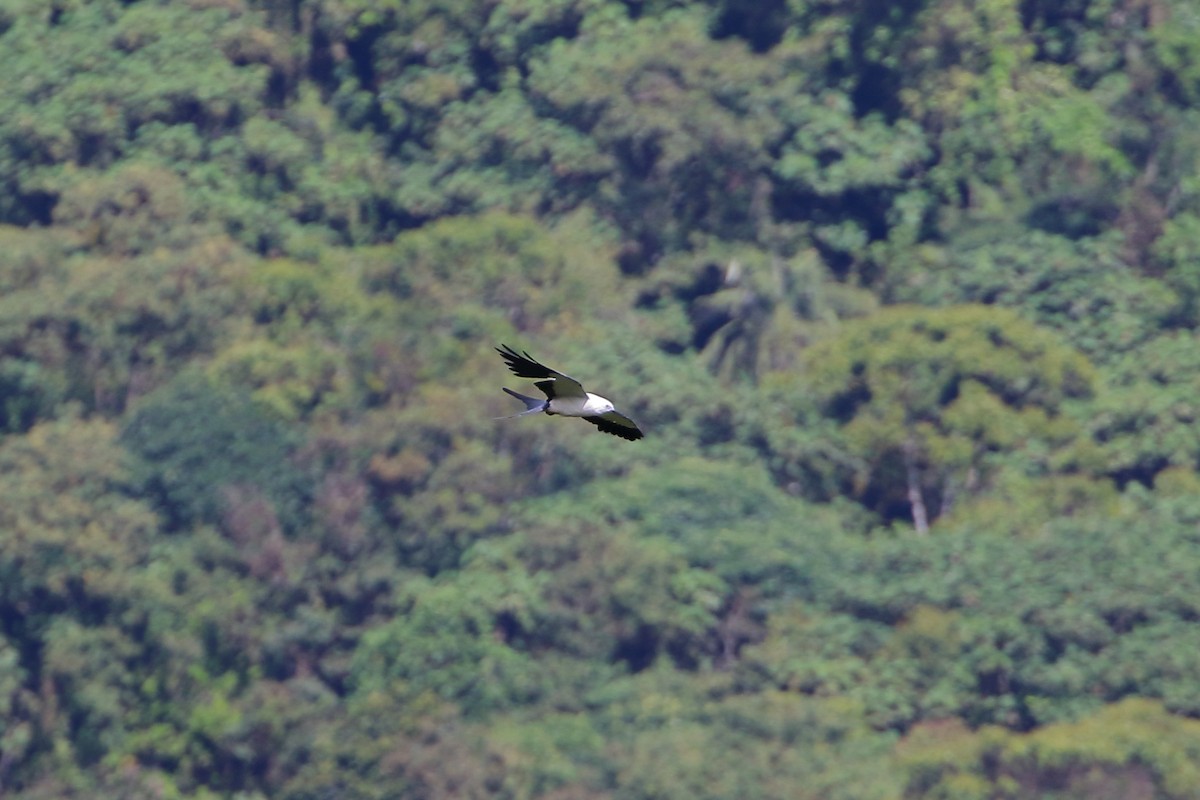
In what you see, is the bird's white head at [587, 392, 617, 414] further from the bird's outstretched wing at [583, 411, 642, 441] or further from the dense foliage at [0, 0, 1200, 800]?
the dense foliage at [0, 0, 1200, 800]

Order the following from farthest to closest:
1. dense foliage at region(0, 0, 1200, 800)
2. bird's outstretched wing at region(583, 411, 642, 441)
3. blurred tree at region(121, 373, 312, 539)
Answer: blurred tree at region(121, 373, 312, 539) → dense foliage at region(0, 0, 1200, 800) → bird's outstretched wing at region(583, 411, 642, 441)

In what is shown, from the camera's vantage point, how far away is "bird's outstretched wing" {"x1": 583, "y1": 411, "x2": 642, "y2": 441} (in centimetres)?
1282

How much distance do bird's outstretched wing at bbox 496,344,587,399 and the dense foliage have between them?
16.3m

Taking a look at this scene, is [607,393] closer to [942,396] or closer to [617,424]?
[942,396]

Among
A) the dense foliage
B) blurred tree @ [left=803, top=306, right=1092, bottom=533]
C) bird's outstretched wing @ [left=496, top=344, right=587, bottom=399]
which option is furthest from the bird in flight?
blurred tree @ [left=803, top=306, right=1092, bottom=533]

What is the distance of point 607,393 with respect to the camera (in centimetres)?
3219

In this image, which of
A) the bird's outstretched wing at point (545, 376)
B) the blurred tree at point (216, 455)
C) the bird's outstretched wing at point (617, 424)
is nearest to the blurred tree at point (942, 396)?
the blurred tree at point (216, 455)

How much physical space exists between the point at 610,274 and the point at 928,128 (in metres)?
4.35

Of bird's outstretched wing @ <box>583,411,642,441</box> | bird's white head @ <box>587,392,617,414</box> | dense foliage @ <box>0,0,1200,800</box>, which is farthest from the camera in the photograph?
dense foliage @ <box>0,0,1200,800</box>

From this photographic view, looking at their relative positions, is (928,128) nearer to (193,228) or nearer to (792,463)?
(792,463)

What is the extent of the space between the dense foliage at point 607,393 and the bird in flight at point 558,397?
1593 cm

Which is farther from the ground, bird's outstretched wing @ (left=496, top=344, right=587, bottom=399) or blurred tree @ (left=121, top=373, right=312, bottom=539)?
bird's outstretched wing @ (left=496, top=344, right=587, bottom=399)

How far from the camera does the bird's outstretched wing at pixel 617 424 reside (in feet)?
42.1

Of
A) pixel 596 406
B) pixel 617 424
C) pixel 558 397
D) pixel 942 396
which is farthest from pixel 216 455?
pixel 558 397
